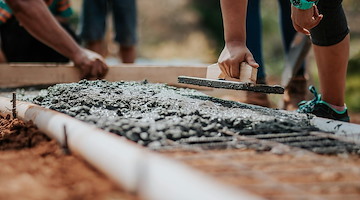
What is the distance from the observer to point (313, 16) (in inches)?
77.3

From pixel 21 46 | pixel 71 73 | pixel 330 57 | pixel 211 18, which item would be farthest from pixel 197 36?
pixel 330 57

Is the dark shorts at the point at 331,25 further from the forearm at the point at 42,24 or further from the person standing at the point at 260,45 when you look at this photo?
the forearm at the point at 42,24

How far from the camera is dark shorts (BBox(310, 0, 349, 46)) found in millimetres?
2111

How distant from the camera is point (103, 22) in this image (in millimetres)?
4031

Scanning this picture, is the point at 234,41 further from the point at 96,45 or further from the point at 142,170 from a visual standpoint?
the point at 96,45

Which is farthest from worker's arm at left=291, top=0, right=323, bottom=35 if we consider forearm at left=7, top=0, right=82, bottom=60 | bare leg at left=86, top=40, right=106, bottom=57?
bare leg at left=86, top=40, right=106, bottom=57

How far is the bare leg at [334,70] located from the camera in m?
2.18

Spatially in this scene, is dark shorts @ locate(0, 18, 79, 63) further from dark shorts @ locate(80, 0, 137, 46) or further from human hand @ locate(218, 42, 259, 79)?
human hand @ locate(218, 42, 259, 79)

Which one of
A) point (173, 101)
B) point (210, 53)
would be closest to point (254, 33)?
point (173, 101)

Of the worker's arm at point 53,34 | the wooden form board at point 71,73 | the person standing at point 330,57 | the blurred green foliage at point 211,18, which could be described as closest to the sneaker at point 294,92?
the wooden form board at point 71,73

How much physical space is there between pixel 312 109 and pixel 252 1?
115 centimetres

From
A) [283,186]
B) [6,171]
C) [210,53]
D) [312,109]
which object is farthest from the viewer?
[210,53]

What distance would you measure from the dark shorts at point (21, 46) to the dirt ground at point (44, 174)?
2.25m

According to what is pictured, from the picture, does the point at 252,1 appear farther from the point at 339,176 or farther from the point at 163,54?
the point at 163,54
